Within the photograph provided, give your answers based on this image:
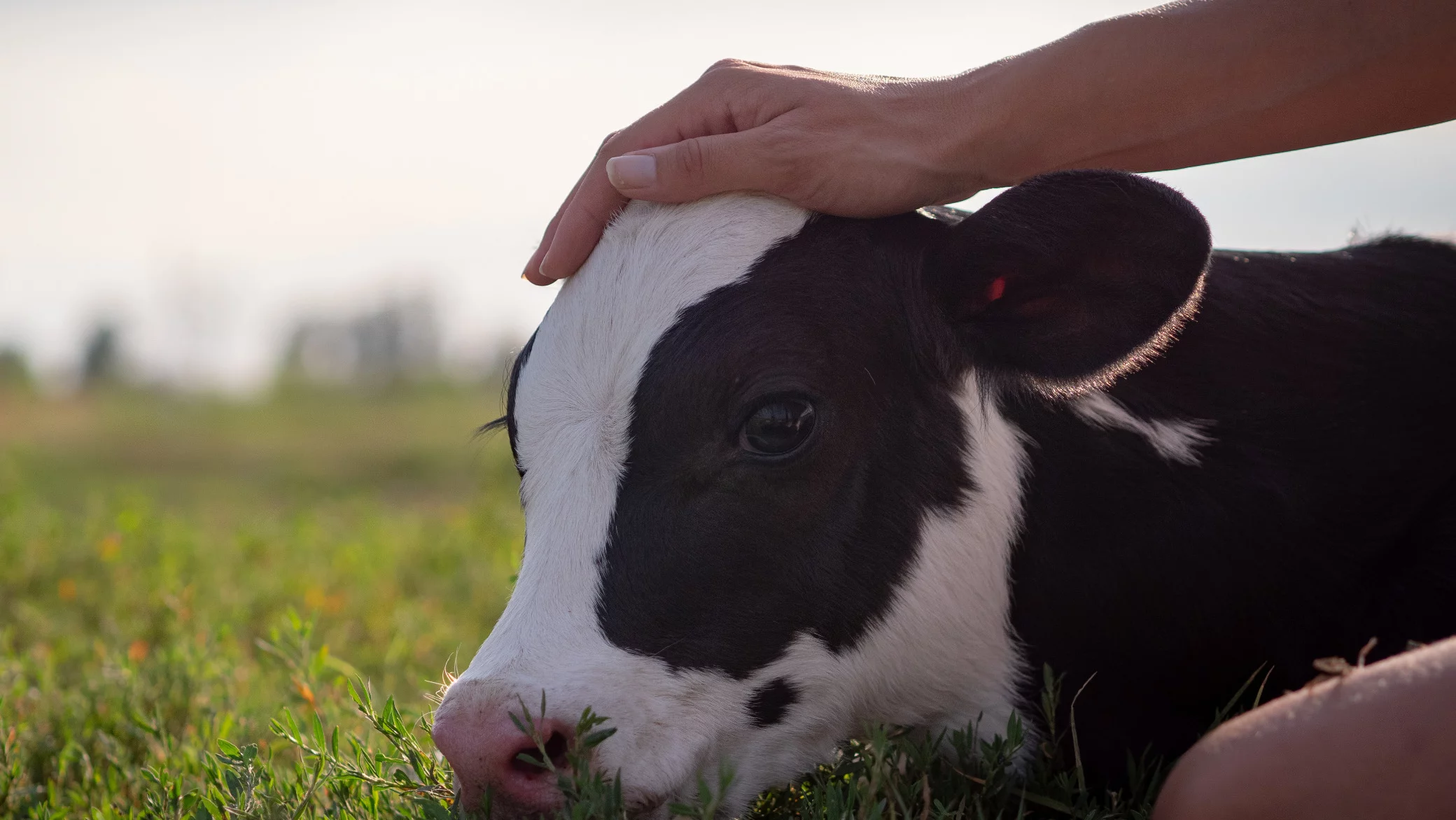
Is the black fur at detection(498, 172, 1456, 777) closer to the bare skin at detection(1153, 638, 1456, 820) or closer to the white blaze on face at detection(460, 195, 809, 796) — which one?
the white blaze on face at detection(460, 195, 809, 796)

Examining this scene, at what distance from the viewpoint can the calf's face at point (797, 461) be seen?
2127mm

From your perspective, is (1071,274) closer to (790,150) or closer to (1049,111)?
(1049,111)

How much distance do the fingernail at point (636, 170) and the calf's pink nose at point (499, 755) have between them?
1031 mm

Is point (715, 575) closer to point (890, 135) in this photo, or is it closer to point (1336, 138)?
point (890, 135)

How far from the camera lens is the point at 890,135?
2393 mm

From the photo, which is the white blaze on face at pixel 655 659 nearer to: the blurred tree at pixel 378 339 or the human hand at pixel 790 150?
the human hand at pixel 790 150

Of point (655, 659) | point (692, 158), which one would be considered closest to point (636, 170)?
point (692, 158)

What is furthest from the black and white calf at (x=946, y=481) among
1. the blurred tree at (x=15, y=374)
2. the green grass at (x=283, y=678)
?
the blurred tree at (x=15, y=374)

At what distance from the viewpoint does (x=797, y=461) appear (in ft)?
7.18

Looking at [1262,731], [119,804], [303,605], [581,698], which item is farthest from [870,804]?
[303,605]

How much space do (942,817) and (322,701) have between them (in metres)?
1.81

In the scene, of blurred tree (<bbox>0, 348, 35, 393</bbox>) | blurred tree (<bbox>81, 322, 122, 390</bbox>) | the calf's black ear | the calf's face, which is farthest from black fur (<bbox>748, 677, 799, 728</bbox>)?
blurred tree (<bbox>81, 322, 122, 390</bbox>)

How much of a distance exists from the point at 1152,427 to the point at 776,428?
782 millimetres

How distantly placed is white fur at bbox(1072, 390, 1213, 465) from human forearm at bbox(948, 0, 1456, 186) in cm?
51
